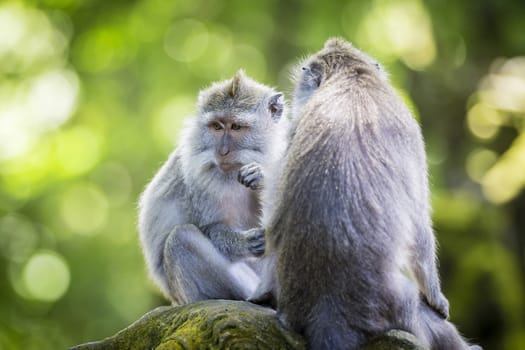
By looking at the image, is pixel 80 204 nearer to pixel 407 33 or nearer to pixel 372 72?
pixel 407 33

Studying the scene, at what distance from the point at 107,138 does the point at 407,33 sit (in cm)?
535

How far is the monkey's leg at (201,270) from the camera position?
19.7ft

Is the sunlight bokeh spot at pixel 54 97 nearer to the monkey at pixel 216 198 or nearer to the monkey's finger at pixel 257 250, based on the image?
the monkey at pixel 216 198

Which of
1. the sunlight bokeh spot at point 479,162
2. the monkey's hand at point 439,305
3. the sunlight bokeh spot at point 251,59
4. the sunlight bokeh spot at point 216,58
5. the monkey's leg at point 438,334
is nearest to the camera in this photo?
the monkey's leg at point 438,334

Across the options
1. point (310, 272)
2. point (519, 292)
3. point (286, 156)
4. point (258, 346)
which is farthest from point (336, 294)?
point (519, 292)

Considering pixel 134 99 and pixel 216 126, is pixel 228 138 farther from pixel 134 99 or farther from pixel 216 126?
pixel 134 99

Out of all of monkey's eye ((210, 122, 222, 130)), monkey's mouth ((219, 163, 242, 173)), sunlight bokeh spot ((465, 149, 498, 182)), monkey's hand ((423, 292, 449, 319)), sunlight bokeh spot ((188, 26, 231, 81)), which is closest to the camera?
monkey's hand ((423, 292, 449, 319))

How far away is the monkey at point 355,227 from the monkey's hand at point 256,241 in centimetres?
70

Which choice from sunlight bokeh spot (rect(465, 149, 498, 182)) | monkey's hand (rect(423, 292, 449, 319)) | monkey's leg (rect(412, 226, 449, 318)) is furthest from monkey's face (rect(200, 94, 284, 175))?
sunlight bokeh spot (rect(465, 149, 498, 182))

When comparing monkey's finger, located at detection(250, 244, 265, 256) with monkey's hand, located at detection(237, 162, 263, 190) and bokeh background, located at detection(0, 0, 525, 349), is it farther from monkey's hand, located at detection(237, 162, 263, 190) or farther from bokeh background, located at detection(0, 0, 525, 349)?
bokeh background, located at detection(0, 0, 525, 349)

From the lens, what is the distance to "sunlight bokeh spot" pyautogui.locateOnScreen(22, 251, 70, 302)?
15.6 metres

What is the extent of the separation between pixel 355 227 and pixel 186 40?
35.4ft

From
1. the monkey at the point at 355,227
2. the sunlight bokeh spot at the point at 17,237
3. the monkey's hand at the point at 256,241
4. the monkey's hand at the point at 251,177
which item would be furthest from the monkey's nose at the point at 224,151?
the sunlight bokeh spot at the point at 17,237

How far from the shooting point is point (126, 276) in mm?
15453
